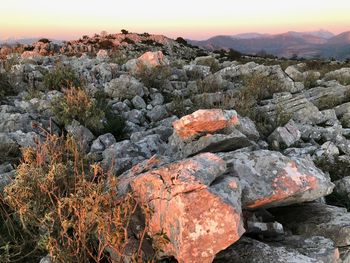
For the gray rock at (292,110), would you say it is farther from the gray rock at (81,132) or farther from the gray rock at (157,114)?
the gray rock at (81,132)

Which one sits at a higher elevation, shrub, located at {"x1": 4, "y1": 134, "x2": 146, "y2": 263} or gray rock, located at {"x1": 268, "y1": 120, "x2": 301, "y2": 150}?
shrub, located at {"x1": 4, "y1": 134, "x2": 146, "y2": 263}

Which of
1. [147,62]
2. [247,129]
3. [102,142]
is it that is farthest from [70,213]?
[147,62]

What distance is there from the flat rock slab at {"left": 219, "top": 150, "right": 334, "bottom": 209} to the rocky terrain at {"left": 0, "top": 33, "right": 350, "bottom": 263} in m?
0.02

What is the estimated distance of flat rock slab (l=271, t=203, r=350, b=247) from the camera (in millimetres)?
6086

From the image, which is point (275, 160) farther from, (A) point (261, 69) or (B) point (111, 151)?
(A) point (261, 69)

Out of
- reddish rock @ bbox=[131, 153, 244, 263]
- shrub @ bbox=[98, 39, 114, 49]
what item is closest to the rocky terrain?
reddish rock @ bbox=[131, 153, 244, 263]

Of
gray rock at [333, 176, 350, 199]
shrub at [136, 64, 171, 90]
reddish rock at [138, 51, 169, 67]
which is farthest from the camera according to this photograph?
reddish rock at [138, 51, 169, 67]

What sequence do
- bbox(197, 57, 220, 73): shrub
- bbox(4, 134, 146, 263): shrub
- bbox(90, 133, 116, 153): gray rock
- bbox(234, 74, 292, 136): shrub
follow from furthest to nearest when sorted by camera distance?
bbox(197, 57, 220, 73): shrub < bbox(234, 74, 292, 136): shrub < bbox(90, 133, 116, 153): gray rock < bbox(4, 134, 146, 263): shrub

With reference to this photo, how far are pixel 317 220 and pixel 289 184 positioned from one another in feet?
2.60

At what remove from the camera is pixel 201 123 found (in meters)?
7.82

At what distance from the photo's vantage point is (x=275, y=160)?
6.54 m

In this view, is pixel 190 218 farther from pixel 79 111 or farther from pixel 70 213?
pixel 79 111

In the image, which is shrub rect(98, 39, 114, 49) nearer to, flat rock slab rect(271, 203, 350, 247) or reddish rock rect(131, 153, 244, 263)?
flat rock slab rect(271, 203, 350, 247)

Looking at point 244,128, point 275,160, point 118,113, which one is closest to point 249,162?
point 275,160
